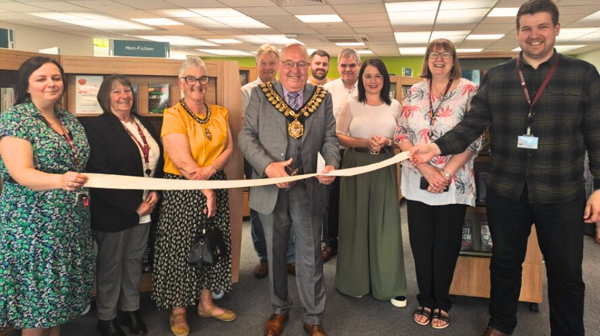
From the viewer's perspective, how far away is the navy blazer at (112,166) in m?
2.38

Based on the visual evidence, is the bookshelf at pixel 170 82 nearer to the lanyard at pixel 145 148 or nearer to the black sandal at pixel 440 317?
the lanyard at pixel 145 148

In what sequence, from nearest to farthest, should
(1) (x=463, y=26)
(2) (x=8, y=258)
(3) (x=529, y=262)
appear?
1. (2) (x=8, y=258)
2. (3) (x=529, y=262)
3. (1) (x=463, y=26)

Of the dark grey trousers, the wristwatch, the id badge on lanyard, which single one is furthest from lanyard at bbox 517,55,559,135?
the dark grey trousers

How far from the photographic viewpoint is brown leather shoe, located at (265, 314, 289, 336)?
2564mm

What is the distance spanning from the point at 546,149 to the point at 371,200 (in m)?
1.20

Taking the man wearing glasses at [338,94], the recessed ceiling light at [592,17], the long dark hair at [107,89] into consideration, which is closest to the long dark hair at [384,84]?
the man wearing glasses at [338,94]

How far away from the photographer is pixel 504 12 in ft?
27.6

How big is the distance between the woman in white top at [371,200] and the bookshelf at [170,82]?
764 mm

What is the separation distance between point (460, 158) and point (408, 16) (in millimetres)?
7432

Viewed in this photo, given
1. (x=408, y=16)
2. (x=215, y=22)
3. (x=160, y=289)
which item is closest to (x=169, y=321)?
(x=160, y=289)

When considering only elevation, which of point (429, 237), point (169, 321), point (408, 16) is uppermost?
point (408, 16)

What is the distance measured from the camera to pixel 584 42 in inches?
508

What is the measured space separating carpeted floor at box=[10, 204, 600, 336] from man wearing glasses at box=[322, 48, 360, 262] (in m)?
0.81

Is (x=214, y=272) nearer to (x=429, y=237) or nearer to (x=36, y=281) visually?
(x=36, y=281)
